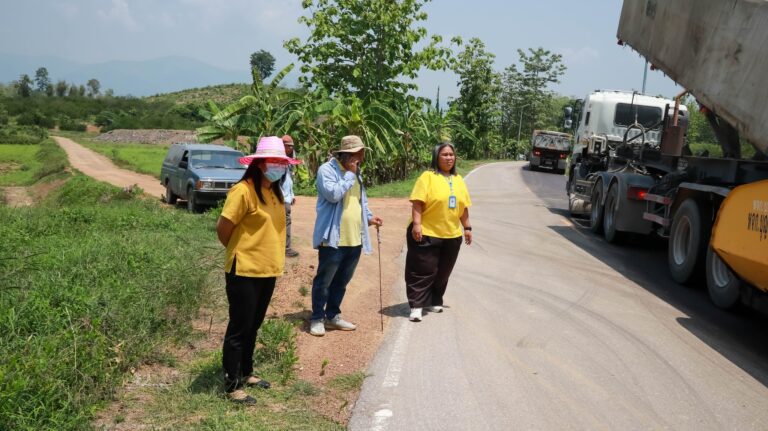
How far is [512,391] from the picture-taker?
5090 mm

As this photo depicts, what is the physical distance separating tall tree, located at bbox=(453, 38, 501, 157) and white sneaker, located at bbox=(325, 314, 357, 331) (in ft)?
152

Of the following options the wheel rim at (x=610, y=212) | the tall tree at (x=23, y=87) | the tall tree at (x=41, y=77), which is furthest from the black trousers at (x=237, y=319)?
the tall tree at (x=41, y=77)

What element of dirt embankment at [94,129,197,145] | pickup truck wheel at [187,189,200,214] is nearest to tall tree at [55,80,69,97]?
dirt embankment at [94,129,197,145]

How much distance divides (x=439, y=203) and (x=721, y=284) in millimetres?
3699

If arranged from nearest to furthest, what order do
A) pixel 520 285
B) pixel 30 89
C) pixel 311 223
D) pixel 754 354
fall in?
pixel 754 354 < pixel 520 285 < pixel 311 223 < pixel 30 89

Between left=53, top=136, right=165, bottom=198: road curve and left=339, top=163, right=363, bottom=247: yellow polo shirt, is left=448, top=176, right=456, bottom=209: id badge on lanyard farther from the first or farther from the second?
left=53, top=136, right=165, bottom=198: road curve

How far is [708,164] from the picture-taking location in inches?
363

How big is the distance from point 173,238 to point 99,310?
4.77m

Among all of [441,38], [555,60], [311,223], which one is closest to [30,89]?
[555,60]

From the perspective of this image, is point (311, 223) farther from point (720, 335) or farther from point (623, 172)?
point (720, 335)

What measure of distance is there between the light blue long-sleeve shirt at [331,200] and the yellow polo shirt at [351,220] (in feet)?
0.12

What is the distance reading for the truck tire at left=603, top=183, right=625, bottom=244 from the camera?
12.3 metres

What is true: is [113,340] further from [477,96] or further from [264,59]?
[264,59]

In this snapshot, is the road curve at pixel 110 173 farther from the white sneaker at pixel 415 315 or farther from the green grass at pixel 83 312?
the white sneaker at pixel 415 315
